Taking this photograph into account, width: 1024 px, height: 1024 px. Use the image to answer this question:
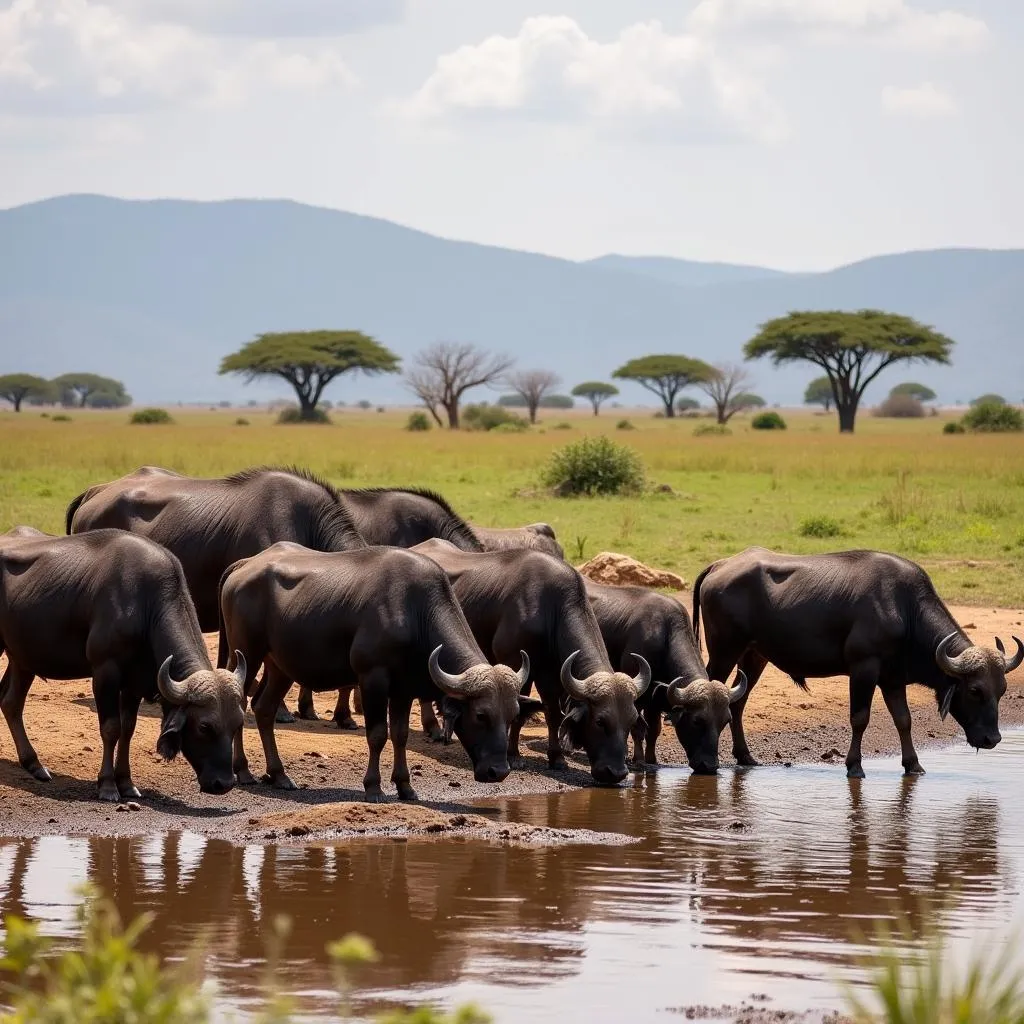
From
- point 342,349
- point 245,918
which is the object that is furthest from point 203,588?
point 342,349

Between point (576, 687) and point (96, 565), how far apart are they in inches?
128

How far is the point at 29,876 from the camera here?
872 cm

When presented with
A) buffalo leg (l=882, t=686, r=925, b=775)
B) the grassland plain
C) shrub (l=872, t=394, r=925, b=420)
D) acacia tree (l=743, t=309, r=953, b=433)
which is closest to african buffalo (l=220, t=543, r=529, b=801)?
buffalo leg (l=882, t=686, r=925, b=775)

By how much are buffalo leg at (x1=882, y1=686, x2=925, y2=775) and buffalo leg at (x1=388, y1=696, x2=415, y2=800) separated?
3736 millimetres

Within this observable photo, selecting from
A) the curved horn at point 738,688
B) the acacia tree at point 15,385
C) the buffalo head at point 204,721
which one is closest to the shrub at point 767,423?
the curved horn at point 738,688

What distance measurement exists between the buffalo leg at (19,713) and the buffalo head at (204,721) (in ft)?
4.14

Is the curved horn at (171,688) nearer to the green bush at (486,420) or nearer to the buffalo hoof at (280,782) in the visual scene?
the buffalo hoof at (280,782)

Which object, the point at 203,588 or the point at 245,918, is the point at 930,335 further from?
the point at 245,918

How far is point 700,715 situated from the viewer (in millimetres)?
12266

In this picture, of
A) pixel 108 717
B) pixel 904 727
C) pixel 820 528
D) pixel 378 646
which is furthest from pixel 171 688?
pixel 820 528

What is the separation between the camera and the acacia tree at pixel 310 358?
83.0m

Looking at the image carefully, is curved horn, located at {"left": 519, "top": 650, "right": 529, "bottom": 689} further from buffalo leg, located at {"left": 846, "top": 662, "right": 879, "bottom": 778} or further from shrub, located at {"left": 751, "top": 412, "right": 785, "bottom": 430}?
shrub, located at {"left": 751, "top": 412, "right": 785, "bottom": 430}

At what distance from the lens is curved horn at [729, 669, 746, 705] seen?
12.5 meters

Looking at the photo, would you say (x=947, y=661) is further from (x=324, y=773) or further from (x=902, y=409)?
(x=902, y=409)
